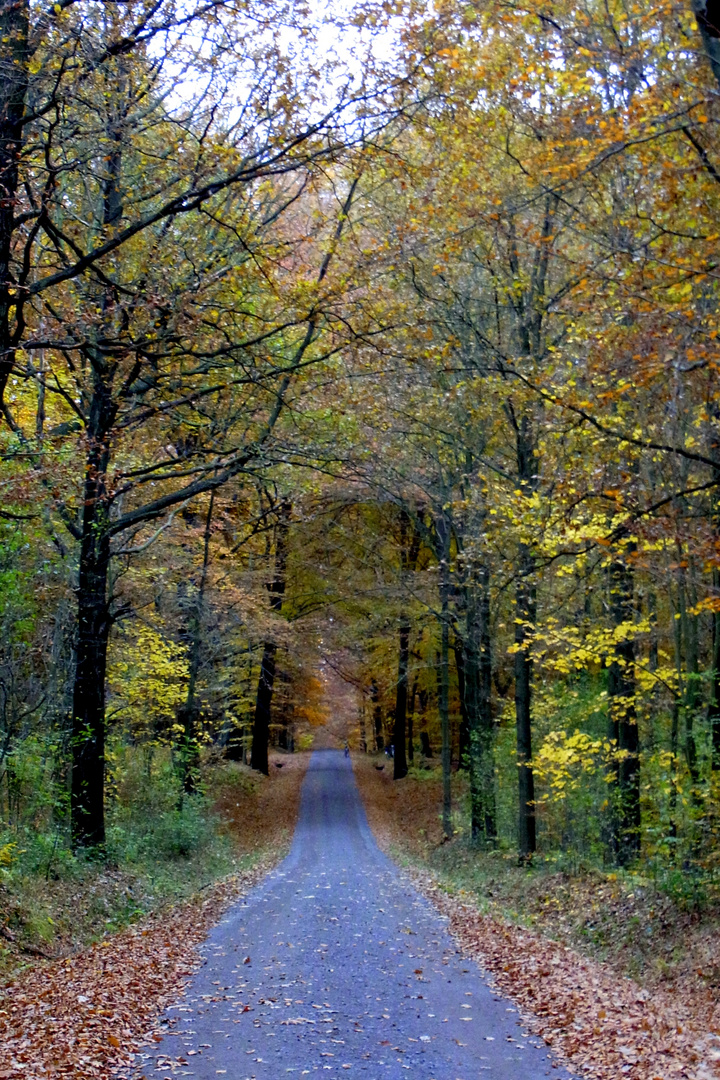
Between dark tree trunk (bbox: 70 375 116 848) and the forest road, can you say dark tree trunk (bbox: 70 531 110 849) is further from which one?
the forest road

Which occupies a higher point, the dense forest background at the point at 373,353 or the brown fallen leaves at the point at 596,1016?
the dense forest background at the point at 373,353

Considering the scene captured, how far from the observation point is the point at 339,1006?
7.82 meters

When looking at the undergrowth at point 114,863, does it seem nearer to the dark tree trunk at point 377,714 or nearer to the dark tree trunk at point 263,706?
the dark tree trunk at point 263,706

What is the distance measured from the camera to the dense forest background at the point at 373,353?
28.8 feet

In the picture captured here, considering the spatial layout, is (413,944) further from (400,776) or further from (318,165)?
(400,776)

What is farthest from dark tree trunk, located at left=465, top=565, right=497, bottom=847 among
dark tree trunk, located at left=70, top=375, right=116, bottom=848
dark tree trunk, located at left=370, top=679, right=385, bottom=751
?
dark tree trunk, located at left=370, top=679, right=385, bottom=751

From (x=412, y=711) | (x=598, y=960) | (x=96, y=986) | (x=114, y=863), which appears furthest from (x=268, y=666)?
(x=96, y=986)

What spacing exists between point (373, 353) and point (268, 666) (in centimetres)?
2362

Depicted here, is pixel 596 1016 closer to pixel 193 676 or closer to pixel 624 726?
pixel 624 726

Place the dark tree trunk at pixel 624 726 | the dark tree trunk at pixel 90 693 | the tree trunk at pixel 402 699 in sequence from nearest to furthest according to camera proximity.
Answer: the dark tree trunk at pixel 90 693 → the dark tree trunk at pixel 624 726 → the tree trunk at pixel 402 699

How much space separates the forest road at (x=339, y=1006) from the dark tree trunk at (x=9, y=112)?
581cm

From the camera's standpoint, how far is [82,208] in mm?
12781

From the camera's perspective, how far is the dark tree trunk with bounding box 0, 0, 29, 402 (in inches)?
297

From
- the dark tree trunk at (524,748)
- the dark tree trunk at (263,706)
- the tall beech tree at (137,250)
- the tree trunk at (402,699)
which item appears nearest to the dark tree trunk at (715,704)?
the dark tree trunk at (524,748)
